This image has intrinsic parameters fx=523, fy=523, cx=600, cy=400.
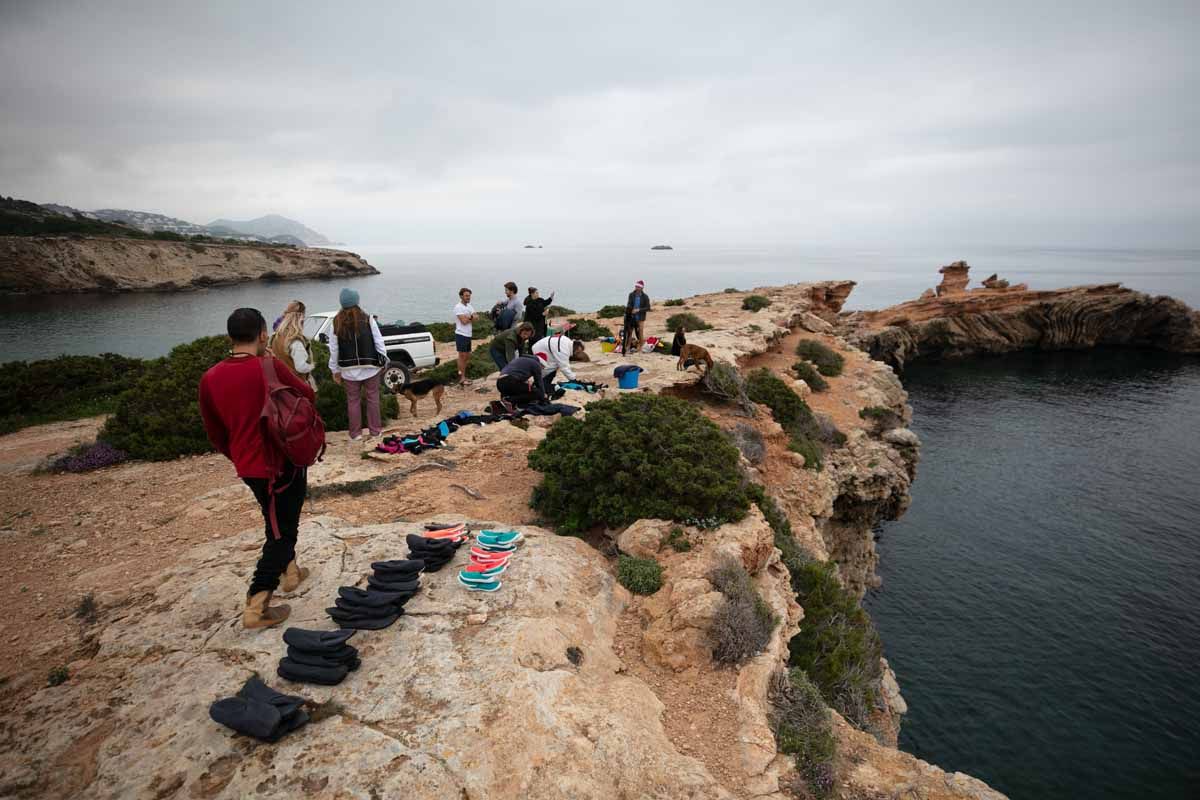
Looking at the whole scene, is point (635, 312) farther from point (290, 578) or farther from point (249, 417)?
point (249, 417)

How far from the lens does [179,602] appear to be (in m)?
5.04

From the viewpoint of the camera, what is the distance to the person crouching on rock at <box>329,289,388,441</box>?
324 inches

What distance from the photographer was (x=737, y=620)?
539 cm

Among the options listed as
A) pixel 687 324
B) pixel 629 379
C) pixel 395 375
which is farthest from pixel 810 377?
pixel 395 375

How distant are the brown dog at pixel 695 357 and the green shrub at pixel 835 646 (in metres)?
6.84

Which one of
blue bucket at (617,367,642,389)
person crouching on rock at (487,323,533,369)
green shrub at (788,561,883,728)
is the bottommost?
green shrub at (788,561,883,728)

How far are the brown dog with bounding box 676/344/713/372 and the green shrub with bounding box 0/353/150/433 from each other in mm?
14923

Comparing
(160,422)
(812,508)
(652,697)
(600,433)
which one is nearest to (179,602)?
(652,697)

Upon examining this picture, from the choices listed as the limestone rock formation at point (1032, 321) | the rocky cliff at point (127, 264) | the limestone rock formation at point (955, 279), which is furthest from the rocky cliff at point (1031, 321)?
the rocky cliff at point (127, 264)

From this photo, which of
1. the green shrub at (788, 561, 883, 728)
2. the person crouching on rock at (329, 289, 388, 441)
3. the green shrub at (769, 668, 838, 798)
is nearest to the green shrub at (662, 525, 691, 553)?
the green shrub at (769, 668, 838, 798)

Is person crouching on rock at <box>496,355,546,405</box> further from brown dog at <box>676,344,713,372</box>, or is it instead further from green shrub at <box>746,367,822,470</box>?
green shrub at <box>746,367,822,470</box>

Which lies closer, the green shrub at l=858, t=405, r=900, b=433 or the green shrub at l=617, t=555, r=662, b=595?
the green shrub at l=617, t=555, r=662, b=595

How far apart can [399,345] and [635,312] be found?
7.32 meters

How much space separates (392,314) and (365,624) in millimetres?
50432
